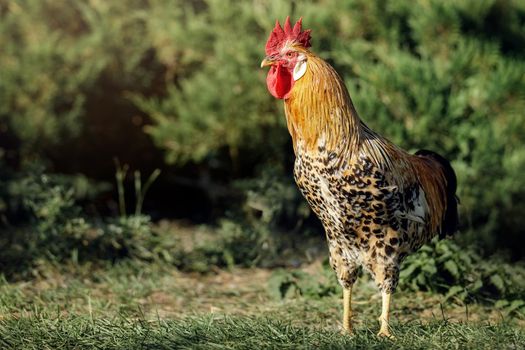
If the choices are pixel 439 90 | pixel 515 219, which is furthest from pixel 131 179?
pixel 515 219

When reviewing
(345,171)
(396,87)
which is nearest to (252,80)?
(396,87)

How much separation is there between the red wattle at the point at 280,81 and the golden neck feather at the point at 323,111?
8 centimetres

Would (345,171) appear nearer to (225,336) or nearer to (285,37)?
(285,37)

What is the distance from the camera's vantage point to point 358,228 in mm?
3916

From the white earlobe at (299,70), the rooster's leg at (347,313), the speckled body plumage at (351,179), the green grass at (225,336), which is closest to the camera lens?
the green grass at (225,336)

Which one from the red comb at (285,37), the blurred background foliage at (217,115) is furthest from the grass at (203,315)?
the red comb at (285,37)

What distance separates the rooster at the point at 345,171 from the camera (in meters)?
3.79

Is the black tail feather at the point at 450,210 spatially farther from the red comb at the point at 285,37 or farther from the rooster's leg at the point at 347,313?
the red comb at the point at 285,37

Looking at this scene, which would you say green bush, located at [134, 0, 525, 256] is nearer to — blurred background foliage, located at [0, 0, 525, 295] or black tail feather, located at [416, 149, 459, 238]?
blurred background foliage, located at [0, 0, 525, 295]

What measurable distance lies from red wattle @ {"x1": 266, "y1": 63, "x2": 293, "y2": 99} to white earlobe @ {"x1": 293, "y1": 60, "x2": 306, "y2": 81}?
0.12 feet

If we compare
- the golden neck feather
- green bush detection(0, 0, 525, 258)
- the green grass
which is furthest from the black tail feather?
green bush detection(0, 0, 525, 258)

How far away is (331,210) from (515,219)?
Result: 3.42 meters

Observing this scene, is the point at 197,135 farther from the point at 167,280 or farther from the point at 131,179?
the point at 167,280

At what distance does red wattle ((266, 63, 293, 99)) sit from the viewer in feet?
13.0
